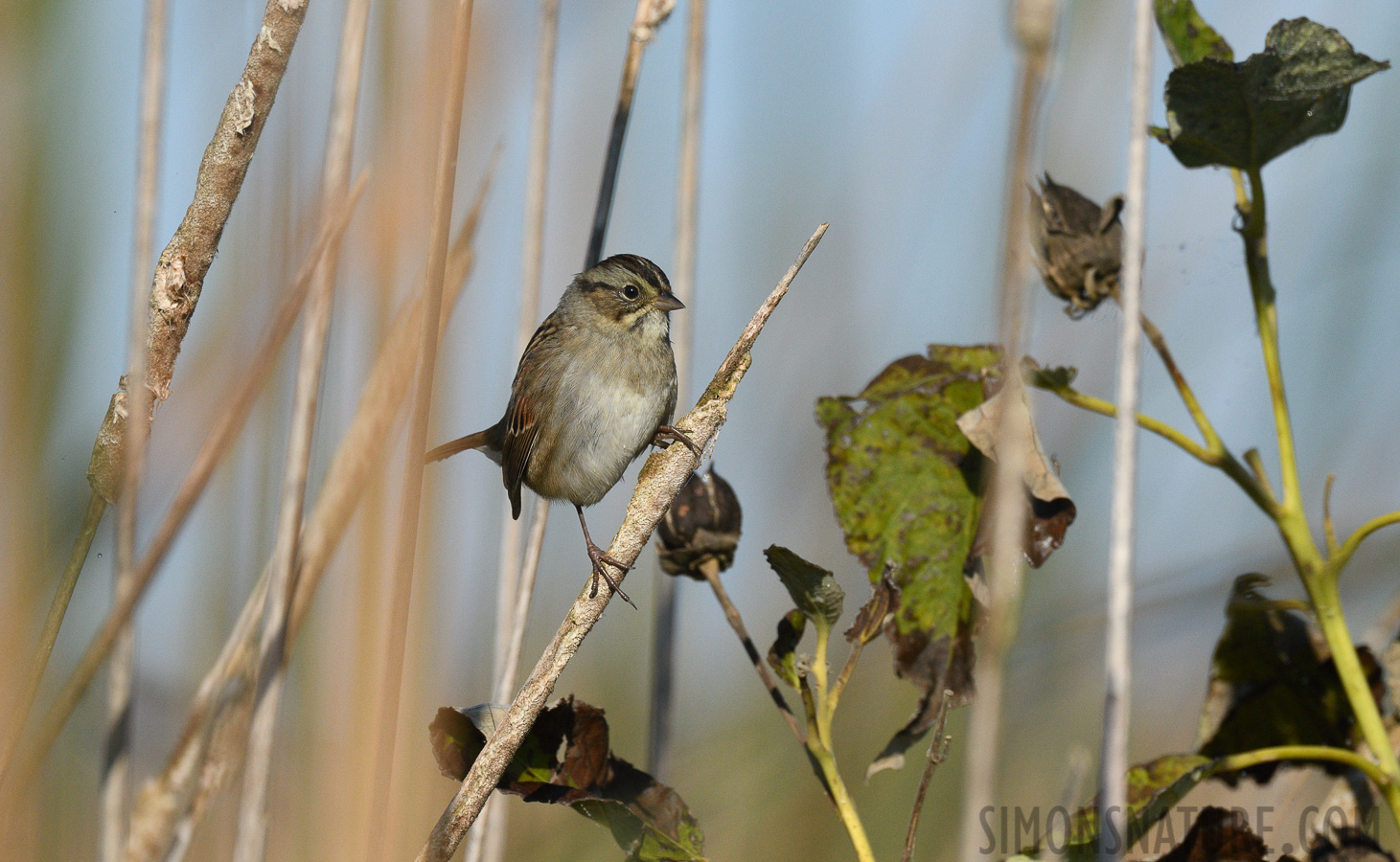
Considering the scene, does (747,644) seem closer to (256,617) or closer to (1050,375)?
(1050,375)

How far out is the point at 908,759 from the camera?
9.60 feet

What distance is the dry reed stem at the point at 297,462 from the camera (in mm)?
1560

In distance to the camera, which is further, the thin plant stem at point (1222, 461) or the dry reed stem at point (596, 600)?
the thin plant stem at point (1222, 461)

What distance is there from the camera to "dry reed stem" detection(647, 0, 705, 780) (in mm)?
2049

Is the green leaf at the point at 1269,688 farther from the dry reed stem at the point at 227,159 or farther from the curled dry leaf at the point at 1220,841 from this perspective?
the dry reed stem at the point at 227,159

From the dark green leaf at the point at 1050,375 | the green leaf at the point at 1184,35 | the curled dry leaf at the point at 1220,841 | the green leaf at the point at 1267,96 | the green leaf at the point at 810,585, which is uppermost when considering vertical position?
the green leaf at the point at 1184,35

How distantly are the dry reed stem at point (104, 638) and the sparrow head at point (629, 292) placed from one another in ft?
3.32

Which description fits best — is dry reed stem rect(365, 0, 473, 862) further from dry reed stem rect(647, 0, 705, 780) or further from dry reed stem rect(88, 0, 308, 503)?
dry reed stem rect(647, 0, 705, 780)

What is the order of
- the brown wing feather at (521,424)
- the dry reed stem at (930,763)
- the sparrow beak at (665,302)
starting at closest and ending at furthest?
the dry reed stem at (930,763)
the sparrow beak at (665,302)
the brown wing feather at (521,424)

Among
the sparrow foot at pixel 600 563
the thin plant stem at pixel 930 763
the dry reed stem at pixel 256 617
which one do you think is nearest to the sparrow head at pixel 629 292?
the sparrow foot at pixel 600 563

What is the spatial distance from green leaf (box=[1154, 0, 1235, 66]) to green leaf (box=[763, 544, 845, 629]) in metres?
0.93

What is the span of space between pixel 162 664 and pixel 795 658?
146 centimetres

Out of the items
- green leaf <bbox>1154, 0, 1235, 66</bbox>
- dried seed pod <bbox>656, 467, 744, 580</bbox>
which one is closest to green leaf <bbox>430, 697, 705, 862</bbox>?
dried seed pod <bbox>656, 467, 744, 580</bbox>

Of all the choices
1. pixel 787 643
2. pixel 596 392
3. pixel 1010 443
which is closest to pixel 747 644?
pixel 787 643
